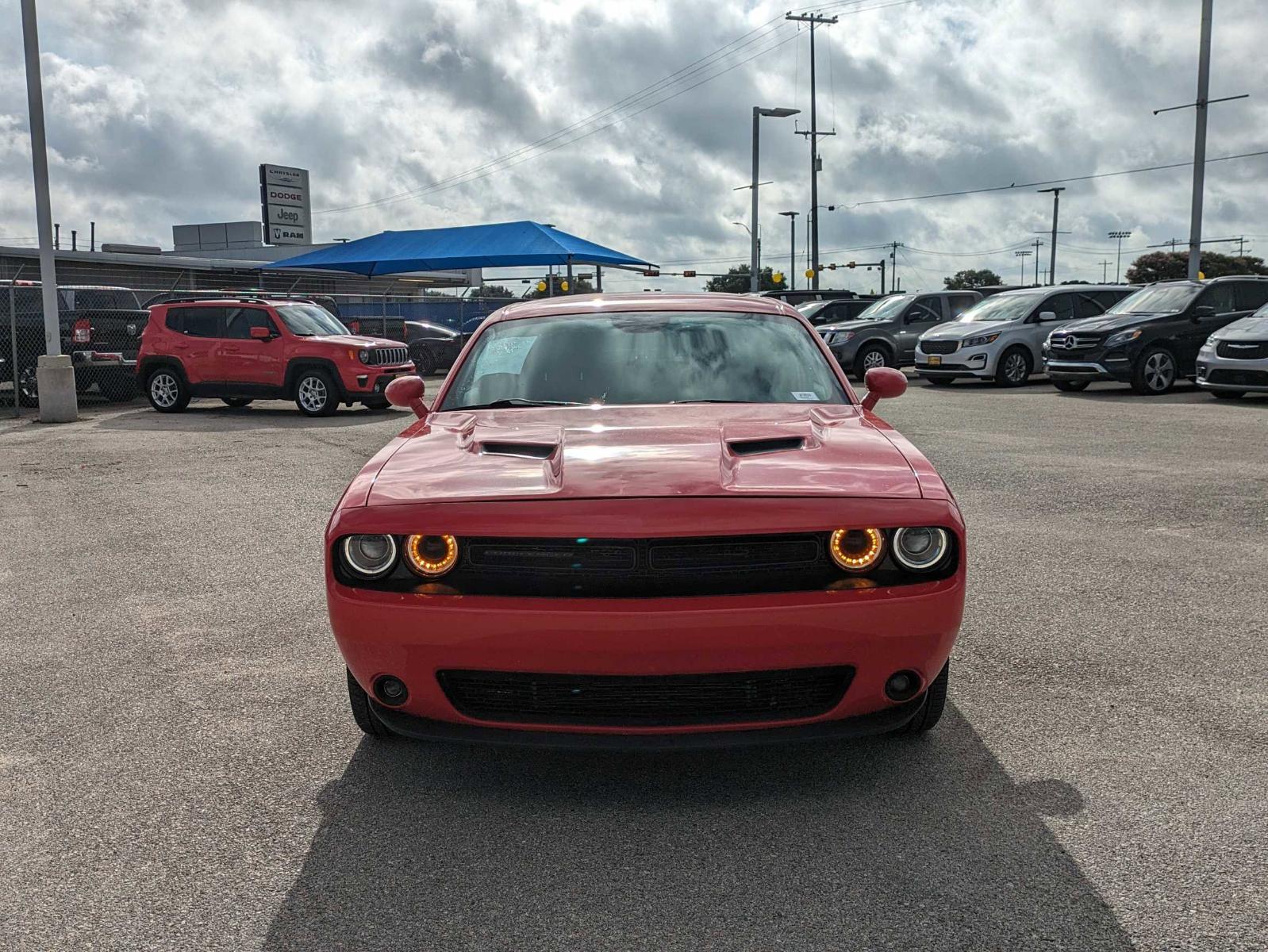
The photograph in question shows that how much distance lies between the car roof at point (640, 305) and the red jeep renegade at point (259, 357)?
11.6m

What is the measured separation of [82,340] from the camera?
17.5 metres

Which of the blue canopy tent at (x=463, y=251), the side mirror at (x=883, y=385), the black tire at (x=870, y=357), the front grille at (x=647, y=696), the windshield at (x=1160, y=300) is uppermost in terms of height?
the blue canopy tent at (x=463, y=251)

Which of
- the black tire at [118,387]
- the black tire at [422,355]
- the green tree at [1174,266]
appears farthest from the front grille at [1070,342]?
the green tree at [1174,266]

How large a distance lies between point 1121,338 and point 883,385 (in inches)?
558

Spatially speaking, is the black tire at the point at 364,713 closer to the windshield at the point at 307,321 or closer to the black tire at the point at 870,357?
the windshield at the point at 307,321

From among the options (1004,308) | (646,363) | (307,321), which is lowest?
(646,363)

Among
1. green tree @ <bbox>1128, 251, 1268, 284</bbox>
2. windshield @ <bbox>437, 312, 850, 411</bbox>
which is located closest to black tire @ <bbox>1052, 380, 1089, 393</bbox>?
windshield @ <bbox>437, 312, 850, 411</bbox>

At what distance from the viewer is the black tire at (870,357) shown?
21953mm

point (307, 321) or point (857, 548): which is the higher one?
point (307, 321)

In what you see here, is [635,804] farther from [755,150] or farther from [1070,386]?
[755,150]

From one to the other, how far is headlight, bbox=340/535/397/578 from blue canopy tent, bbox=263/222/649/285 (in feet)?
82.1

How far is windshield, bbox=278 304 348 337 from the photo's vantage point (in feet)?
54.2

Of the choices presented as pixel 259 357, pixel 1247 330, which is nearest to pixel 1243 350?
pixel 1247 330

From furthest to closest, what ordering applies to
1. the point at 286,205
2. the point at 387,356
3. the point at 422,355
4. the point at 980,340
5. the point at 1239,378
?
the point at 286,205
the point at 422,355
the point at 980,340
the point at 387,356
the point at 1239,378
